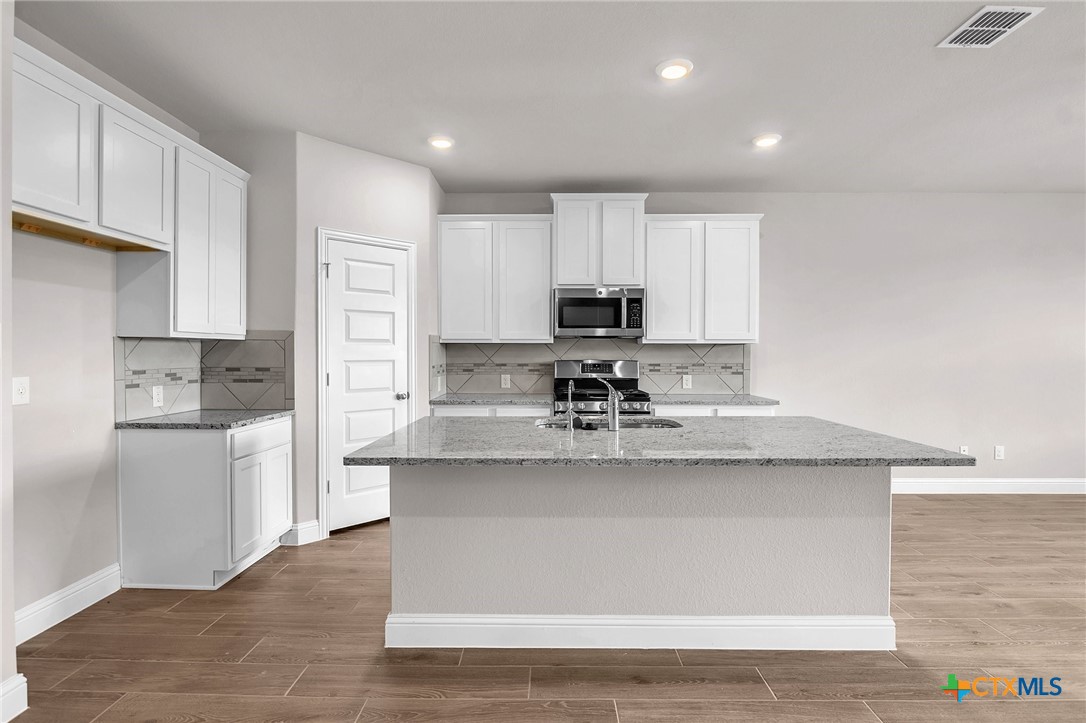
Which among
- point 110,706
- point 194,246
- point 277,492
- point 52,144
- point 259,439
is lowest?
point 110,706

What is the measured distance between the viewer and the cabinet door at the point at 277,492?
136 inches

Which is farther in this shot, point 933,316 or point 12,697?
point 933,316

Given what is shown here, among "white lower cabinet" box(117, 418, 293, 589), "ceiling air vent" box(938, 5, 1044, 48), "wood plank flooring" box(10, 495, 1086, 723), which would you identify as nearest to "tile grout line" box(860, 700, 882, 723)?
"wood plank flooring" box(10, 495, 1086, 723)

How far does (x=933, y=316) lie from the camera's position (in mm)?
5117

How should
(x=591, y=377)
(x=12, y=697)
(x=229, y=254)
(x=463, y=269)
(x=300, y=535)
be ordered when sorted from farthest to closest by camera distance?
(x=591, y=377), (x=463, y=269), (x=300, y=535), (x=229, y=254), (x=12, y=697)

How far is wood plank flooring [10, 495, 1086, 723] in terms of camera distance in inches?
79.3

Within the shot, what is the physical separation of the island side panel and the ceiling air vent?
2.01m

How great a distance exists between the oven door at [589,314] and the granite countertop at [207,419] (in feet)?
6.90

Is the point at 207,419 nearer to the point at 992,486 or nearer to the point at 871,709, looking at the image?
the point at 871,709

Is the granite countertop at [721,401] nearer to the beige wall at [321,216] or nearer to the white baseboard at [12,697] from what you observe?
the beige wall at [321,216]

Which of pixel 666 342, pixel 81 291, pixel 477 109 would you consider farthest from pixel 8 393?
pixel 666 342

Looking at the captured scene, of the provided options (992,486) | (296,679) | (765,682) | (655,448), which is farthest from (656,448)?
(992,486)

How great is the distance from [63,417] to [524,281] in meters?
3.05

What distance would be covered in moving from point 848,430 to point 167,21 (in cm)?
338
